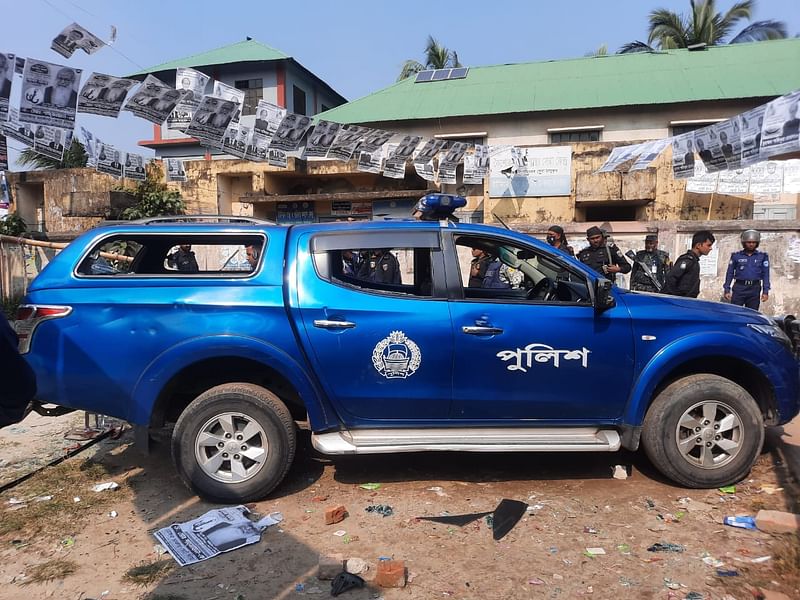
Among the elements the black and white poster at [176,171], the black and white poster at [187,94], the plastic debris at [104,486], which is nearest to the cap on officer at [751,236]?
the plastic debris at [104,486]

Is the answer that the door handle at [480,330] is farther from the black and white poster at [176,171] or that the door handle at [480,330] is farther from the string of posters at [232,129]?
the black and white poster at [176,171]

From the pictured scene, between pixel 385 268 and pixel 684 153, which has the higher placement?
pixel 684 153

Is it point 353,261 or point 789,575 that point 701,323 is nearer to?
point 789,575

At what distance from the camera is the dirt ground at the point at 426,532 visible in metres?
2.79

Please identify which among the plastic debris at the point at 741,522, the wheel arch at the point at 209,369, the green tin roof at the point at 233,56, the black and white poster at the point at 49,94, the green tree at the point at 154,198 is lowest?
the plastic debris at the point at 741,522

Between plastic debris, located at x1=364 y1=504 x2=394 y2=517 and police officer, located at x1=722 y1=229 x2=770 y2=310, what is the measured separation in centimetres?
610

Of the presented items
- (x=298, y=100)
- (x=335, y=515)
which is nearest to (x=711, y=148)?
(x=335, y=515)

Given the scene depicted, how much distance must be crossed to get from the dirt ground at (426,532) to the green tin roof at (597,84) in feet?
50.9

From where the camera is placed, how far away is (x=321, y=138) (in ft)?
34.8

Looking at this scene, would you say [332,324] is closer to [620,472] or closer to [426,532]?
[426,532]

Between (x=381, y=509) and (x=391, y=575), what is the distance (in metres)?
0.86

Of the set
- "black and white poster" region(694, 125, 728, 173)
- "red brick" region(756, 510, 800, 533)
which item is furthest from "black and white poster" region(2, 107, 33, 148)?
"black and white poster" region(694, 125, 728, 173)

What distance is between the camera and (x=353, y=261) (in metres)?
4.61

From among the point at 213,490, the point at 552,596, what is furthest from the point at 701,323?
the point at 213,490
